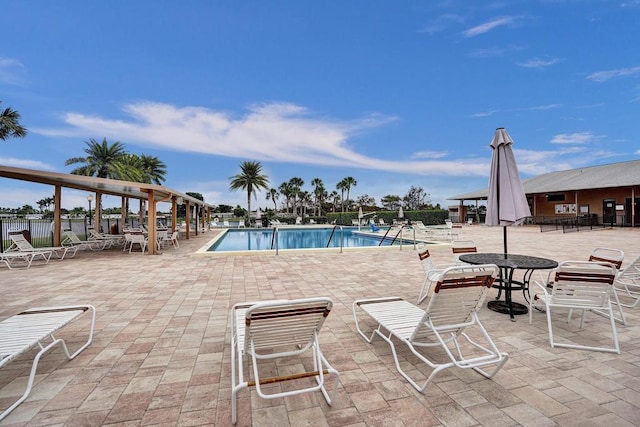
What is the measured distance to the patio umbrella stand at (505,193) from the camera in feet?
14.0

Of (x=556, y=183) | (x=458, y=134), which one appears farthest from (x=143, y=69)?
(x=556, y=183)

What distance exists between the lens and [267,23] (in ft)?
56.1

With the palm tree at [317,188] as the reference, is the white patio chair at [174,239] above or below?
below

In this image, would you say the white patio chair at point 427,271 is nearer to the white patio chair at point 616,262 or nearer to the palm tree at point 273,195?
the white patio chair at point 616,262

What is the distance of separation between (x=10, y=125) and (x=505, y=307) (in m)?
28.9

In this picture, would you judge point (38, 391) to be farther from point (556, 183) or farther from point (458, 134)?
point (556, 183)

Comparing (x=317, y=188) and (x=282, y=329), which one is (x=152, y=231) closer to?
(x=282, y=329)

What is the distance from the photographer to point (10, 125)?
20219 mm

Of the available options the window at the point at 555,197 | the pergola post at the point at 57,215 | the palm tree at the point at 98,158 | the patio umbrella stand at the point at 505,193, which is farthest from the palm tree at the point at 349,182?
the patio umbrella stand at the point at 505,193

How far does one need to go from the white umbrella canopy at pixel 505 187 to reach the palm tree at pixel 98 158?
2709 cm

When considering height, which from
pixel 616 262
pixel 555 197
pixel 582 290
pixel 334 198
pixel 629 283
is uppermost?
pixel 334 198

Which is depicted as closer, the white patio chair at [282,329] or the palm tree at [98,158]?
the white patio chair at [282,329]

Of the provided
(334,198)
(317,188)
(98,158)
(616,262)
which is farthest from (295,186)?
(616,262)

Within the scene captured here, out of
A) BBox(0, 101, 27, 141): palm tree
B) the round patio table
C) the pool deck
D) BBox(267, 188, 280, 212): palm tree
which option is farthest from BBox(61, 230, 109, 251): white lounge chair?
BBox(267, 188, 280, 212): palm tree
